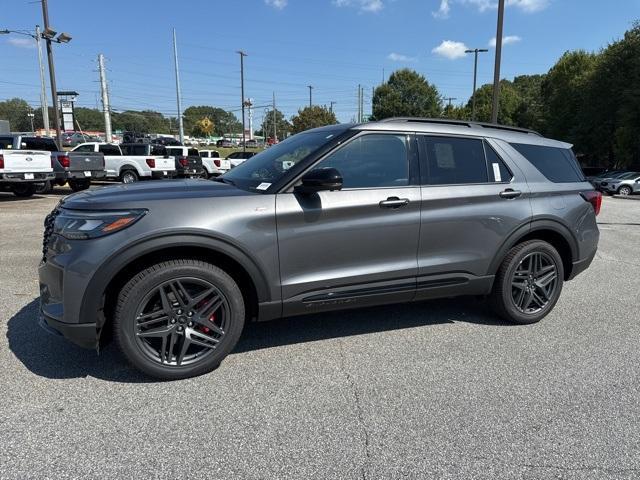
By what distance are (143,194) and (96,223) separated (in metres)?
0.39

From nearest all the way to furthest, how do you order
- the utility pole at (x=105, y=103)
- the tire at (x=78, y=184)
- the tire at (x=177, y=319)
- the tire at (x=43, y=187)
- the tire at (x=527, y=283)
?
the tire at (x=177, y=319) → the tire at (x=527, y=283) → the tire at (x=43, y=187) → the tire at (x=78, y=184) → the utility pole at (x=105, y=103)

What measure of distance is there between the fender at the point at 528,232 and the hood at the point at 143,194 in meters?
2.19

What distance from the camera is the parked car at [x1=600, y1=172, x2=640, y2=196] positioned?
82.5ft

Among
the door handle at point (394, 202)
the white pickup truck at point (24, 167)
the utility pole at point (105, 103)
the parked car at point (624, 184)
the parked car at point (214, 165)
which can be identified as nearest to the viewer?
the door handle at point (394, 202)

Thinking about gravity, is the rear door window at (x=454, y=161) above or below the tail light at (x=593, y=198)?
above

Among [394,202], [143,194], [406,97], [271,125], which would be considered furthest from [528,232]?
[271,125]

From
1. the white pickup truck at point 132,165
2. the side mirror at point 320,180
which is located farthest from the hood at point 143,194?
the white pickup truck at point 132,165

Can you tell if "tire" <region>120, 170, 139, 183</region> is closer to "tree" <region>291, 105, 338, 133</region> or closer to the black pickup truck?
the black pickup truck

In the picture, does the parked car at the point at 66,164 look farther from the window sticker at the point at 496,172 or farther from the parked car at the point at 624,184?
the parked car at the point at 624,184

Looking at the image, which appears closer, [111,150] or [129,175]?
[129,175]

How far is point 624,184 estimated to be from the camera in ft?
82.4

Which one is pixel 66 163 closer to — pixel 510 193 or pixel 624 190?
pixel 510 193

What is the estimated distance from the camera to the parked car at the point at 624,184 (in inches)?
990

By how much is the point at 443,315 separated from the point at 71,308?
3.19 meters
